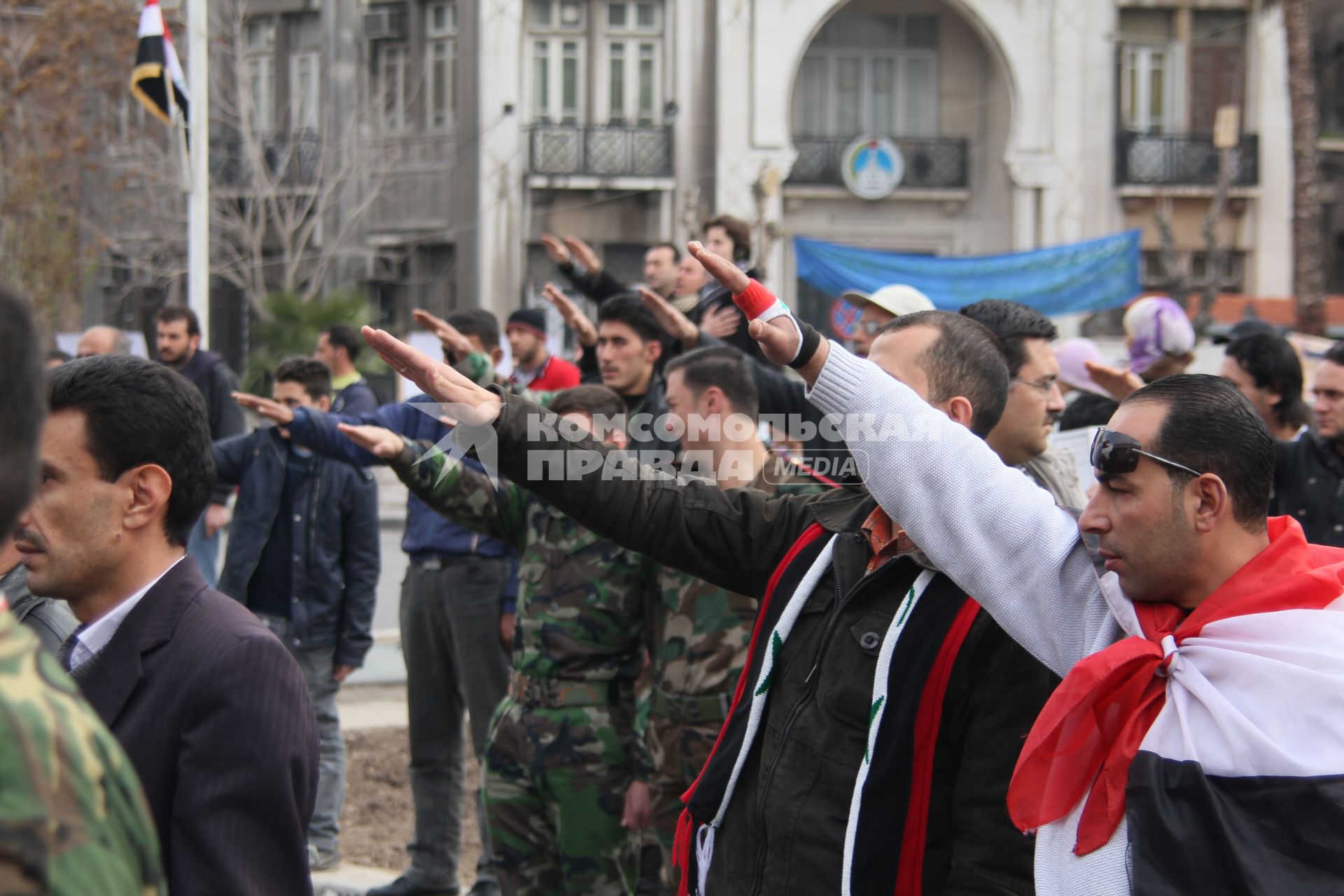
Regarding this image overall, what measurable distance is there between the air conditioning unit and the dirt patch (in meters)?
21.3

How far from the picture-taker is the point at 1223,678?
2080 millimetres

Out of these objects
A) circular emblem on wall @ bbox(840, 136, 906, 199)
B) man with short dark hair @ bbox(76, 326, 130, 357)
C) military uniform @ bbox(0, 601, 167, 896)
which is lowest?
military uniform @ bbox(0, 601, 167, 896)

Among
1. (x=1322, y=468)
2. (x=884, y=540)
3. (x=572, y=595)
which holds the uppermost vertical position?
(x=884, y=540)

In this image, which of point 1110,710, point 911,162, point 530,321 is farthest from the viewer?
point 911,162

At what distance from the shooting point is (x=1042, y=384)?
3906 mm

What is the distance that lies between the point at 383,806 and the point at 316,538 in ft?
4.79

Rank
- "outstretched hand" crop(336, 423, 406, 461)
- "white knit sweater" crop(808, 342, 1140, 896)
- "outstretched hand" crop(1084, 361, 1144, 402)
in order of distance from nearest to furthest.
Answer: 1. "white knit sweater" crop(808, 342, 1140, 896)
2. "outstretched hand" crop(336, 423, 406, 461)
3. "outstretched hand" crop(1084, 361, 1144, 402)

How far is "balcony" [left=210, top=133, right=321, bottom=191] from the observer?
2447 cm

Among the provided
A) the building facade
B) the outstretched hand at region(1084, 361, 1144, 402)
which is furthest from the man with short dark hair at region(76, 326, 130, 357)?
the building facade

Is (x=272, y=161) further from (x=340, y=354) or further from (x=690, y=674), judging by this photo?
(x=690, y=674)

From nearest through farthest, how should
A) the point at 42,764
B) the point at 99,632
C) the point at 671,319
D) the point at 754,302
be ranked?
the point at 42,764
the point at 99,632
the point at 754,302
the point at 671,319

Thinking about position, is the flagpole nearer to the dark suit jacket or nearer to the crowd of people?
the crowd of people

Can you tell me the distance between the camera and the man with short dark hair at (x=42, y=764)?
1.29 m

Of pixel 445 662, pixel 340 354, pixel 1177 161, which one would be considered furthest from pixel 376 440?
pixel 1177 161
